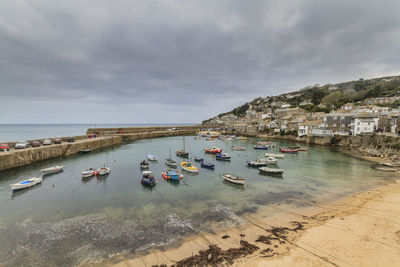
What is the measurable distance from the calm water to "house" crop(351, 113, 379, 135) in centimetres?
3138

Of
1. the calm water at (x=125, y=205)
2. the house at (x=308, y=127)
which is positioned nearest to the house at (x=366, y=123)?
the house at (x=308, y=127)

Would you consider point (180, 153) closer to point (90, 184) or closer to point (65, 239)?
point (90, 184)

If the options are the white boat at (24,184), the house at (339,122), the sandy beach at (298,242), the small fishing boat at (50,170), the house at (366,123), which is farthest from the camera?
the house at (339,122)

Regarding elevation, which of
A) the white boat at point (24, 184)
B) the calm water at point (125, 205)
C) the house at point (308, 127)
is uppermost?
the house at point (308, 127)

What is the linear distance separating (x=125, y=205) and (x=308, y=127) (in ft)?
267

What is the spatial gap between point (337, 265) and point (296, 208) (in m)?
8.37

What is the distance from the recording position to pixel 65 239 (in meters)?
14.3

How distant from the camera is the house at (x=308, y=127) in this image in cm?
7400

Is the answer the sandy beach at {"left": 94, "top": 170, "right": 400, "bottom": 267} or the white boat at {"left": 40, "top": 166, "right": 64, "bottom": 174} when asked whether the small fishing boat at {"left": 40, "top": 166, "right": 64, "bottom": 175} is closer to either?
the white boat at {"left": 40, "top": 166, "right": 64, "bottom": 174}

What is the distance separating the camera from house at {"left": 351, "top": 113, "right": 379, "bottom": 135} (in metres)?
56.6

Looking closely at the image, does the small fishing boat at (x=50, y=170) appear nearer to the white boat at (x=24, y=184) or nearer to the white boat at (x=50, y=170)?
the white boat at (x=50, y=170)

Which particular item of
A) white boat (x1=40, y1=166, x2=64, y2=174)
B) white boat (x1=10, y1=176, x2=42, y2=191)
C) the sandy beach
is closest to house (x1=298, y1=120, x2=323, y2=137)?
the sandy beach

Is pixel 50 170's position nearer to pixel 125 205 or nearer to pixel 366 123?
pixel 125 205

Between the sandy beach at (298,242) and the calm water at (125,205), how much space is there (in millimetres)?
1595
